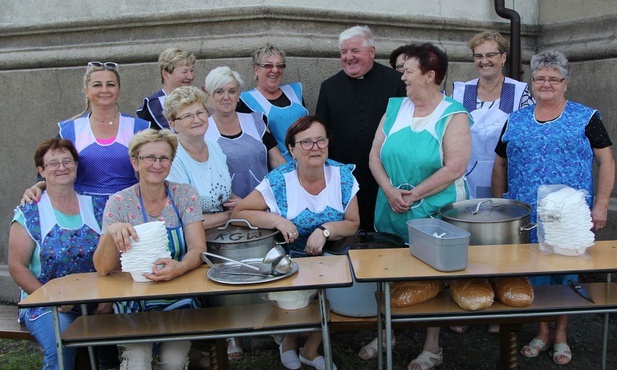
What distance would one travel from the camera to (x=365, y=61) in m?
4.47

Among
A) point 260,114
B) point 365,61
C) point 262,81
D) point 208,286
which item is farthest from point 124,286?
point 365,61

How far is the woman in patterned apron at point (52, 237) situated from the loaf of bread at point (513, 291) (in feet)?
7.27

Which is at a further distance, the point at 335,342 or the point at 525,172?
the point at 335,342

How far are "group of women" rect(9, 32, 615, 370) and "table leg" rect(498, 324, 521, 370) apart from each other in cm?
53

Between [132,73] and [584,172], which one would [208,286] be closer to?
[584,172]

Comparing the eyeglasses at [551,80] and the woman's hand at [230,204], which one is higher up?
the eyeglasses at [551,80]

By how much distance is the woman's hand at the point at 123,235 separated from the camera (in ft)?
9.73

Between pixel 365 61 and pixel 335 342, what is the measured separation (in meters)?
2.11

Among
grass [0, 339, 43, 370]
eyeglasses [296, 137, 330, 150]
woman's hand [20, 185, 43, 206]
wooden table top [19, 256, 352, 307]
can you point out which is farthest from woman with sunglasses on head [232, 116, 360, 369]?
grass [0, 339, 43, 370]

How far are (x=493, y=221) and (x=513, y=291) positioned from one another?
0.40 m

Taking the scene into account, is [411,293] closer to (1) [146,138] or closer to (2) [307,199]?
(2) [307,199]

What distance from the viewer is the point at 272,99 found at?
4.62m

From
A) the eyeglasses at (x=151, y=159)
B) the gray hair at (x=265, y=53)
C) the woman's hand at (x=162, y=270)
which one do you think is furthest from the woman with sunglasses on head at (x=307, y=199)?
the gray hair at (x=265, y=53)

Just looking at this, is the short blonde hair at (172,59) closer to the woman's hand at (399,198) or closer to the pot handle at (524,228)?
the woman's hand at (399,198)
